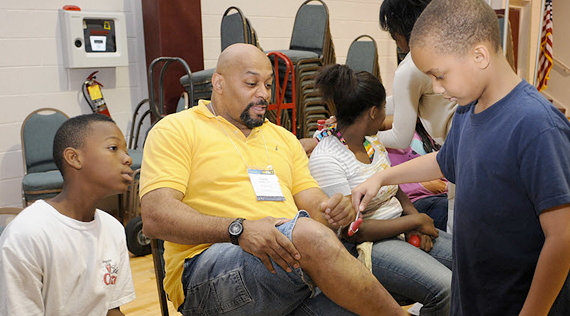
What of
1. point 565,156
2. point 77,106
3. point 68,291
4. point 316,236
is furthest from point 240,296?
point 77,106

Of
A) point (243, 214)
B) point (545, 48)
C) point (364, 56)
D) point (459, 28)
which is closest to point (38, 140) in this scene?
point (243, 214)

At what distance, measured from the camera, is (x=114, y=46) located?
4359mm

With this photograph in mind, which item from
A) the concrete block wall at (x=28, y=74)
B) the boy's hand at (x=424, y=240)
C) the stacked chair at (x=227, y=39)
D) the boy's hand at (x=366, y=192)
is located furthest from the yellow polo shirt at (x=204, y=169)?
the concrete block wall at (x=28, y=74)

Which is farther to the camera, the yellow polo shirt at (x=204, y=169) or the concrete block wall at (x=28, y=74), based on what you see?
the concrete block wall at (x=28, y=74)

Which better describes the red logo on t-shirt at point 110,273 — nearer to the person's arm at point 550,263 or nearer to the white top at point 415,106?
the person's arm at point 550,263

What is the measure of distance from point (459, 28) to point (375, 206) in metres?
1.04

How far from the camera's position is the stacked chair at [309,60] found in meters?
4.19

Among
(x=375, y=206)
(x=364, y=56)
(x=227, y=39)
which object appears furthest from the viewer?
(x=364, y=56)

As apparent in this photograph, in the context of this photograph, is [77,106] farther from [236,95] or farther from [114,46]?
[236,95]

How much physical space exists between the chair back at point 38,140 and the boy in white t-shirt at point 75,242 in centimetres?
251

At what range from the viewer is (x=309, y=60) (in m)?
4.30

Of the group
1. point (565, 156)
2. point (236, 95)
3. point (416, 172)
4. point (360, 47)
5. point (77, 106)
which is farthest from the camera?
point (360, 47)

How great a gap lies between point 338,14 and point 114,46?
2.68 meters

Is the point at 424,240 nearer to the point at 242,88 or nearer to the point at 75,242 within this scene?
the point at 242,88
